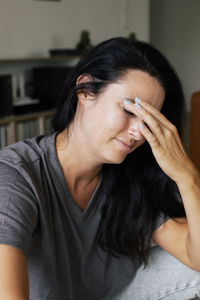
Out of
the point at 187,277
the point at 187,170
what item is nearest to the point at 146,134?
the point at 187,170

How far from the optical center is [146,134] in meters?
1.13

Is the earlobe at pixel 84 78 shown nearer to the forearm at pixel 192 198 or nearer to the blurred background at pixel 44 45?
the forearm at pixel 192 198

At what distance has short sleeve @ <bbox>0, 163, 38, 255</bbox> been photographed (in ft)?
2.99

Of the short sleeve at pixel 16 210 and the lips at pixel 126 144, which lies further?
the lips at pixel 126 144

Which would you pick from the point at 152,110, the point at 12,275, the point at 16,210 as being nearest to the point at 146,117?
the point at 152,110

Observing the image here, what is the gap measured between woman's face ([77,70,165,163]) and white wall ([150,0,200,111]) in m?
5.23

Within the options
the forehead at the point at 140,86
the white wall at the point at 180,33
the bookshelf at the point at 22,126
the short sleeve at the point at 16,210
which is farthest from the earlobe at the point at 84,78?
the white wall at the point at 180,33

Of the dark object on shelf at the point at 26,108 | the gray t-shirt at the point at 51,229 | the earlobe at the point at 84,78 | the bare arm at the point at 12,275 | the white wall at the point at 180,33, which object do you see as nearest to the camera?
the bare arm at the point at 12,275

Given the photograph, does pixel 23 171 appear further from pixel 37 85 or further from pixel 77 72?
pixel 37 85

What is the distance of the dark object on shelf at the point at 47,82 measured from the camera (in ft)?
13.3

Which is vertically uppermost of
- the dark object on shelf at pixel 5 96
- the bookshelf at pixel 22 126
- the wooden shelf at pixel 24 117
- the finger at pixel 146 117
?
the finger at pixel 146 117

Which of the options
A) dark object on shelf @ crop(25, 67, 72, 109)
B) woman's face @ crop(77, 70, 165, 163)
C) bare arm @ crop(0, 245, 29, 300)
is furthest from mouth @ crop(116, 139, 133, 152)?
dark object on shelf @ crop(25, 67, 72, 109)

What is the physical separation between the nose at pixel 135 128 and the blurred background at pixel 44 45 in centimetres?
191

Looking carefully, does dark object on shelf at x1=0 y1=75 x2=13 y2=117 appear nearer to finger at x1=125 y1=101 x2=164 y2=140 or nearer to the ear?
the ear
